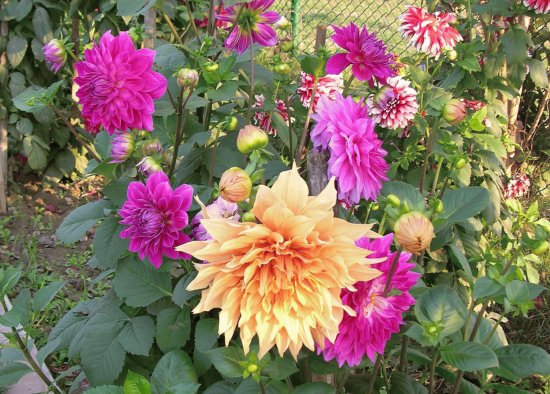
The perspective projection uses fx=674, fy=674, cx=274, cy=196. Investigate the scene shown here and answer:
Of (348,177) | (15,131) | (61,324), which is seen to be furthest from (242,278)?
(15,131)

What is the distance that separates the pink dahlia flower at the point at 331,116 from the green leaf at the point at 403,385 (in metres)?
0.52

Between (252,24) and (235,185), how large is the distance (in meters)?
0.58

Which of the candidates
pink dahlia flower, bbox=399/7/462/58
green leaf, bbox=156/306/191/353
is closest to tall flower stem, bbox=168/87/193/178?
green leaf, bbox=156/306/191/353

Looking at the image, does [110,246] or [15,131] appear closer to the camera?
[110,246]

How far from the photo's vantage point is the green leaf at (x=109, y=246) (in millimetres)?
1280

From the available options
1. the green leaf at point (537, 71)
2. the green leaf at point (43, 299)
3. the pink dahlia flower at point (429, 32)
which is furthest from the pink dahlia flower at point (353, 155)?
the green leaf at point (537, 71)

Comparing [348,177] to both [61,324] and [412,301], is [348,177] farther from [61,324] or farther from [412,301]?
[61,324]

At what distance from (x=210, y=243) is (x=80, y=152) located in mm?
2843

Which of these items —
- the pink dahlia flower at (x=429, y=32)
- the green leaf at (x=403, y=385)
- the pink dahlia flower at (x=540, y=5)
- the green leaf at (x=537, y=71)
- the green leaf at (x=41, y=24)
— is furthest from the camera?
the green leaf at (x=41, y=24)

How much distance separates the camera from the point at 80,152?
3430 mm

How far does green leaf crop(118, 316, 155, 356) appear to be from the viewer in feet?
4.18

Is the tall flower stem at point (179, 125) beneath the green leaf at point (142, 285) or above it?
above

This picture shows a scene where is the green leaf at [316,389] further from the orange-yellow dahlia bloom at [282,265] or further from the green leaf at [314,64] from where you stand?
the green leaf at [314,64]

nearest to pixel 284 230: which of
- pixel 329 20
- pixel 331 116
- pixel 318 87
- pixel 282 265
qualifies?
pixel 282 265
